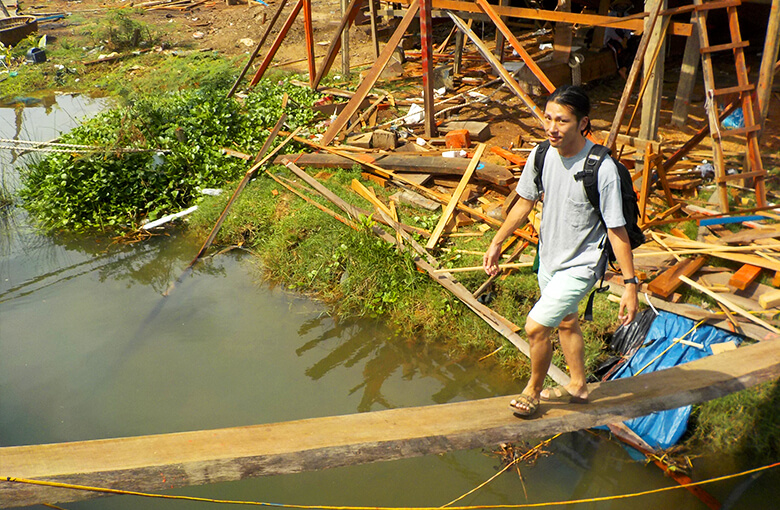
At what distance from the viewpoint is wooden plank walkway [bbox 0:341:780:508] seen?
9.60 feet

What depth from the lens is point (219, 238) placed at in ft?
23.4

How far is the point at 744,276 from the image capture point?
4.95 metres

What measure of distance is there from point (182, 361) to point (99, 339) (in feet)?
3.16

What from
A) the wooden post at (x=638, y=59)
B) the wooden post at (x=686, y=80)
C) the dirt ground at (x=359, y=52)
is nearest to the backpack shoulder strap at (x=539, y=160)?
the wooden post at (x=638, y=59)

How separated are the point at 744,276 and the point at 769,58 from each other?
2.50 m

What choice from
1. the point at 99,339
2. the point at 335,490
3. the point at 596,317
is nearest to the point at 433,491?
the point at 335,490

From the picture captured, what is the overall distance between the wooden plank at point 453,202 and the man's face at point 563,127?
312 centimetres

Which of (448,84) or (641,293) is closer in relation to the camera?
(641,293)

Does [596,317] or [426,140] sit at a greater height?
[426,140]

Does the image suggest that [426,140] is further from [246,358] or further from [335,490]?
[335,490]

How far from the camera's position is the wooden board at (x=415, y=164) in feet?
22.2

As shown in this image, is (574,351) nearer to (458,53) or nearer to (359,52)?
(458,53)

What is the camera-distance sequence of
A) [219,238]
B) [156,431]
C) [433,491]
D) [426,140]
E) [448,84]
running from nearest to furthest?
[433,491] < [156,431] < [219,238] < [426,140] < [448,84]

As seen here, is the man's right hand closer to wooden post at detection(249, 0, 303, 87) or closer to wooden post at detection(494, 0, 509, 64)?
wooden post at detection(494, 0, 509, 64)
